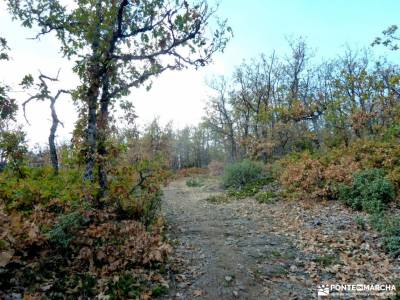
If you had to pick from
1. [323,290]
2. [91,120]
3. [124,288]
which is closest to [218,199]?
[91,120]

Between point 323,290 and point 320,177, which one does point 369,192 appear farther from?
point 323,290

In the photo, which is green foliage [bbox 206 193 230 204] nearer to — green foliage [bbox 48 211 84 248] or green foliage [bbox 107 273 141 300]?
green foliage [bbox 48 211 84 248]

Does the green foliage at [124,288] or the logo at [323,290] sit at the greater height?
the green foliage at [124,288]

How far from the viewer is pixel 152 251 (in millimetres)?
5465

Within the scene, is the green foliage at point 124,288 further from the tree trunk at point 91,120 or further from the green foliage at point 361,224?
the green foliage at point 361,224

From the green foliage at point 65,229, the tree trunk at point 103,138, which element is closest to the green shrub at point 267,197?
the tree trunk at point 103,138

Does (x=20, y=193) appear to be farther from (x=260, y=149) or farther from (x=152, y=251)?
(x=260, y=149)

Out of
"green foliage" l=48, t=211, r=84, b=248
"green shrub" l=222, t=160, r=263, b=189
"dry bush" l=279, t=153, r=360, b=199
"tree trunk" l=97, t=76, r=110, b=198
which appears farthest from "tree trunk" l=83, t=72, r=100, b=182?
"green shrub" l=222, t=160, r=263, b=189

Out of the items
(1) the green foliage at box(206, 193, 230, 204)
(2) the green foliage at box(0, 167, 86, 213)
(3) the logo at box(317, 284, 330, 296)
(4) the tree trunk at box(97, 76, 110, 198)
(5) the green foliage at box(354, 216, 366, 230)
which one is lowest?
(3) the logo at box(317, 284, 330, 296)

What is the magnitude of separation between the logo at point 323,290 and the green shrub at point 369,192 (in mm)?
3898

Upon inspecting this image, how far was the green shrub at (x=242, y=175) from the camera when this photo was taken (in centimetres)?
1552

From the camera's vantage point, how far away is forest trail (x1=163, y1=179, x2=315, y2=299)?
15.5ft

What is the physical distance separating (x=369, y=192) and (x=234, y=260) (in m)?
5.05

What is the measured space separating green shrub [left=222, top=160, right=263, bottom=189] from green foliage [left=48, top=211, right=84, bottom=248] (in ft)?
33.6
